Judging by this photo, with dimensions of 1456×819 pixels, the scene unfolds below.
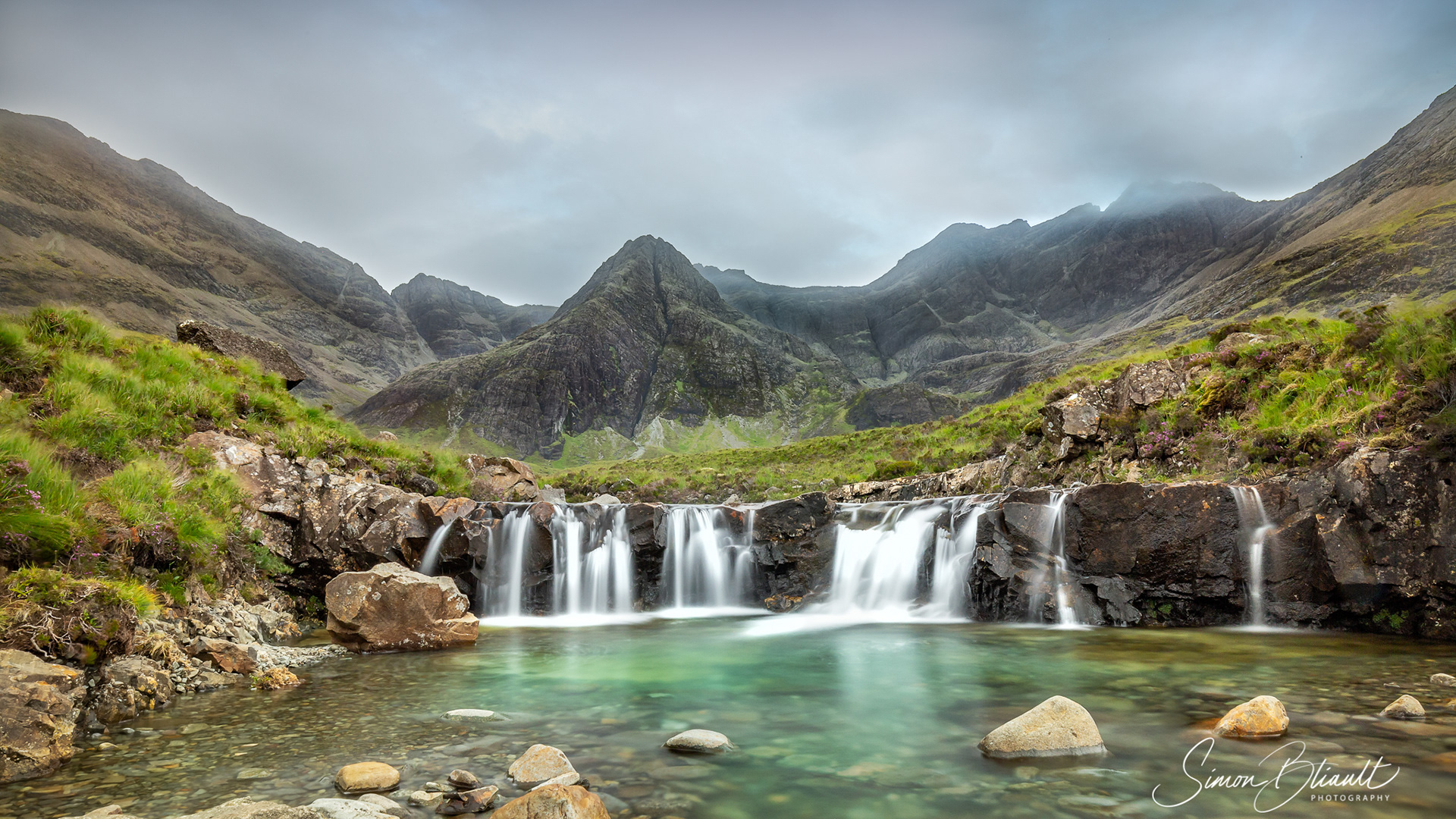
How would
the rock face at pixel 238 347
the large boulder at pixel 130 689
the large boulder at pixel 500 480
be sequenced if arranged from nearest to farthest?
the large boulder at pixel 130 689
the rock face at pixel 238 347
the large boulder at pixel 500 480

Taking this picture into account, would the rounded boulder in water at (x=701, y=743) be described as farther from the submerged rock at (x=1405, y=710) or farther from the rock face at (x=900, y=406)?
the rock face at (x=900, y=406)

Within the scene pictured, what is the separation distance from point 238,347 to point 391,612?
15.7 meters

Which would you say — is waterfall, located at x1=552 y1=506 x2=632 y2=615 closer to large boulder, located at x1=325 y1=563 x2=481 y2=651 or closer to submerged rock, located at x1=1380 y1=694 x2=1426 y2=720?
large boulder, located at x1=325 y1=563 x2=481 y2=651

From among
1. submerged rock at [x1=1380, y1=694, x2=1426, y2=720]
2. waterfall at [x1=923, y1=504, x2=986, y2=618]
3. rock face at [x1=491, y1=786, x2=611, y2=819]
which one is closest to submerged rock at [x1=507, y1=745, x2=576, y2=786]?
rock face at [x1=491, y1=786, x2=611, y2=819]

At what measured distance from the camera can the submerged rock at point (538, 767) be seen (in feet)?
16.8

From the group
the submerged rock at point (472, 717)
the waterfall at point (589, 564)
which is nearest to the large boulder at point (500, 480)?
the waterfall at point (589, 564)

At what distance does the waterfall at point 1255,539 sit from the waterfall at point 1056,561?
3.08 meters

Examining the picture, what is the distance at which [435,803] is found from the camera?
4699 mm

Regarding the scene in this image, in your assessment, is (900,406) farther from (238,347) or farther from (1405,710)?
(1405,710)

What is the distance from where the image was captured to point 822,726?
694 cm

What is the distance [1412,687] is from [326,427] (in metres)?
23.5

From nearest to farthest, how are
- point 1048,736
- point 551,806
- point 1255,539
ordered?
1. point 551,806
2. point 1048,736
3. point 1255,539

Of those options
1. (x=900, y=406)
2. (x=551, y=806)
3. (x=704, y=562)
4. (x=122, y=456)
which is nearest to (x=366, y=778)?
(x=551, y=806)

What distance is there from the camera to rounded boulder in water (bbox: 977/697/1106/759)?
5.61 metres
